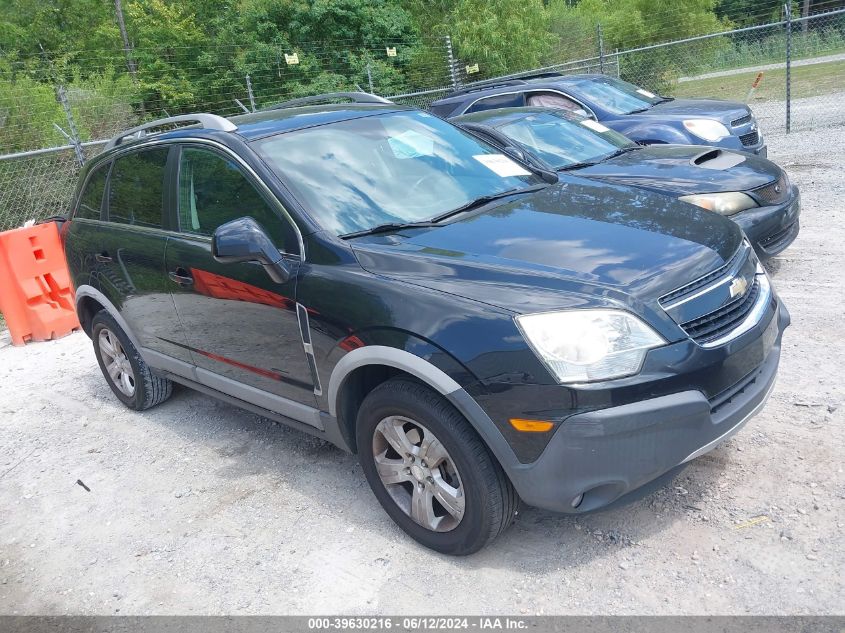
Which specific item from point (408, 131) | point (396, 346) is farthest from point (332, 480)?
point (408, 131)

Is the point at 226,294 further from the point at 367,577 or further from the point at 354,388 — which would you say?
the point at 367,577

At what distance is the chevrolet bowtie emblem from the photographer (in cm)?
325

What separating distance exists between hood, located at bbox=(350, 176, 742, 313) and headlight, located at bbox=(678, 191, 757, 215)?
83.5 inches

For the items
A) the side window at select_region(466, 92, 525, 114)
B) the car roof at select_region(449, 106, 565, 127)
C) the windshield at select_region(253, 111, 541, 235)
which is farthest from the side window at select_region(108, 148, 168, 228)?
the side window at select_region(466, 92, 525, 114)

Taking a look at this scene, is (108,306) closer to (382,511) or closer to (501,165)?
(382,511)

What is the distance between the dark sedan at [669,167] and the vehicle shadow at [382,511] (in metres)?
2.20

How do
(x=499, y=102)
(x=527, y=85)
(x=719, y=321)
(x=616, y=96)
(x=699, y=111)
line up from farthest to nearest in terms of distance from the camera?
1. (x=499, y=102)
2. (x=527, y=85)
3. (x=616, y=96)
4. (x=699, y=111)
5. (x=719, y=321)

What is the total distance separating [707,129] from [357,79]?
14.9m

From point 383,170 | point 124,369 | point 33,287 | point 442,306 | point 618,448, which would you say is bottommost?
point 124,369

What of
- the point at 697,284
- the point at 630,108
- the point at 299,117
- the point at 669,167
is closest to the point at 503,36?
the point at 630,108

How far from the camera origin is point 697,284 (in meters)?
3.13

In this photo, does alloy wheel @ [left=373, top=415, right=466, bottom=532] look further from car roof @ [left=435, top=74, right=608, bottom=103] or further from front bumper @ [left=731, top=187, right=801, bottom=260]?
car roof @ [left=435, top=74, right=608, bottom=103]

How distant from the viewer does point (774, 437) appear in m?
3.90

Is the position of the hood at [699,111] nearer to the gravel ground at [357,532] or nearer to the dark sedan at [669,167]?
the dark sedan at [669,167]
